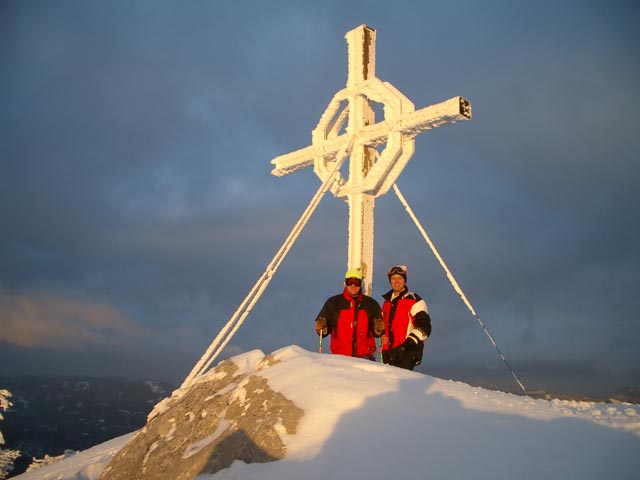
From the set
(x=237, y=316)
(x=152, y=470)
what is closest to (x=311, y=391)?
(x=152, y=470)

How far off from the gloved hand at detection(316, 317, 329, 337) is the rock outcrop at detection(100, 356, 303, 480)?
Answer: 143 centimetres

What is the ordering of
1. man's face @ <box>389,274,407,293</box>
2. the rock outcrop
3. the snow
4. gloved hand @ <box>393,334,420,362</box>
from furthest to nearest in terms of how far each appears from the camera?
man's face @ <box>389,274,407,293</box> → gloved hand @ <box>393,334,420,362</box> → the rock outcrop → the snow

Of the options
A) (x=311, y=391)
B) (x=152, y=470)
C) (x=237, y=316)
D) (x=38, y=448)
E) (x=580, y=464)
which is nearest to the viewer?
(x=580, y=464)

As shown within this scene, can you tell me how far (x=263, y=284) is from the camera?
9391 mm

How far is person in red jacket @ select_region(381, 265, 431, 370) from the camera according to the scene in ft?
24.2

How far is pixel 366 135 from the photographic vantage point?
10469mm

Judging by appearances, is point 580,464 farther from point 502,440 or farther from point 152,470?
point 152,470

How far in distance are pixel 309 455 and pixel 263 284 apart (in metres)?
5.58

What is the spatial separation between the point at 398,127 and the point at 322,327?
4.23 metres

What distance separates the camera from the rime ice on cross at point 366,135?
9.70m

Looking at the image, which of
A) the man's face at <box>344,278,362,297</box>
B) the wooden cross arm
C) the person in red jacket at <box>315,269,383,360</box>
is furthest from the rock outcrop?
the wooden cross arm

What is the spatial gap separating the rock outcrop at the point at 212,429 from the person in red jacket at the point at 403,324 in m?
2.14

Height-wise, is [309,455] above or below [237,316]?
below

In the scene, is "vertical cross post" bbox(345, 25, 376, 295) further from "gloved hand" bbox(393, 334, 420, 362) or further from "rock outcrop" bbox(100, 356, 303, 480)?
"rock outcrop" bbox(100, 356, 303, 480)
